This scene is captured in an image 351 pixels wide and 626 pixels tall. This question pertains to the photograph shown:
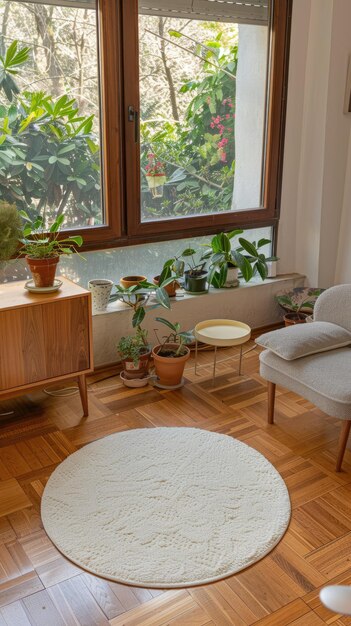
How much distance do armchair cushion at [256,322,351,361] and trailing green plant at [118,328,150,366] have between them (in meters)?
0.74

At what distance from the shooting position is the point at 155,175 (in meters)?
3.49

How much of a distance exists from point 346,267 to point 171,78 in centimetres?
173

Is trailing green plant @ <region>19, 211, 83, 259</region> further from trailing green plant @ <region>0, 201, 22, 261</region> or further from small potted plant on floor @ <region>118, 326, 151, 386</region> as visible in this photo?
small potted plant on floor @ <region>118, 326, 151, 386</region>

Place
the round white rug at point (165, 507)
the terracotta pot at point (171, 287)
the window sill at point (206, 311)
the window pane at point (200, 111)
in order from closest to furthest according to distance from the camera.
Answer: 1. the round white rug at point (165, 507)
2. the window pane at point (200, 111)
3. the window sill at point (206, 311)
4. the terracotta pot at point (171, 287)

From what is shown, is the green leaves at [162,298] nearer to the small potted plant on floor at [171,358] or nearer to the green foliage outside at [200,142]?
the small potted plant on floor at [171,358]

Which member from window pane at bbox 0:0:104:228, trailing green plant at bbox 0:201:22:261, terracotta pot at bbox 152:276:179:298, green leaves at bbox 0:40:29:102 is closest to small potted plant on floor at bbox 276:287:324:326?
terracotta pot at bbox 152:276:179:298

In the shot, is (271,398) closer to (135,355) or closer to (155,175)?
(135,355)

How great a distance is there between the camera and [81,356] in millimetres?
2855

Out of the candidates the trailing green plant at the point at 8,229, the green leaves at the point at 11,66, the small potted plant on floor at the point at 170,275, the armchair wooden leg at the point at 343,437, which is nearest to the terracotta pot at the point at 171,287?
the small potted plant on floor at the point at 170,275

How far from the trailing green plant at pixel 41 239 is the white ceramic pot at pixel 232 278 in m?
1.06

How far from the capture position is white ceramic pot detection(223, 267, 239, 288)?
152 inches

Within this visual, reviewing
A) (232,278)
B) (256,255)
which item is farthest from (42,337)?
(256,255)

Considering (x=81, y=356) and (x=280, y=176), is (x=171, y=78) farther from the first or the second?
(x=81, y=356)

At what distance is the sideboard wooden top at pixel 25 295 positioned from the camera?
2625 mm
